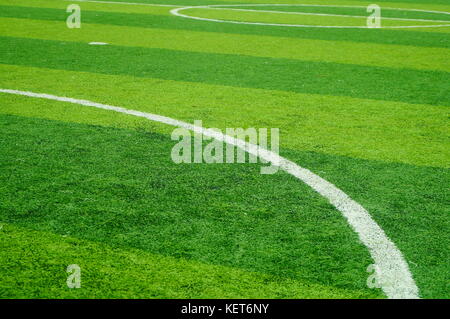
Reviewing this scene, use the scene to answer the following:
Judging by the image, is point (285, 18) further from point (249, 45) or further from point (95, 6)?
point (95, 6)

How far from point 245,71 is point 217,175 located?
385 centimetres

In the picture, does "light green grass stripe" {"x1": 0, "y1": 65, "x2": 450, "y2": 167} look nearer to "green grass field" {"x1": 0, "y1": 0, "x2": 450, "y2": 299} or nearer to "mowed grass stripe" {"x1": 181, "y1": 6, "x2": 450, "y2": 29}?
"green grass field" {"x1": 0, "y1": 0, "x2": 450, "y2": 299}

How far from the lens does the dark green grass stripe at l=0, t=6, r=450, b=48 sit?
1098cm

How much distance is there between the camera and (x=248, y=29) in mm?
11883

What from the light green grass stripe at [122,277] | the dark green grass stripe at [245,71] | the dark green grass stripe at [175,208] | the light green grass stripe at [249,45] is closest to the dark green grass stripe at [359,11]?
the light green grass stripe at [249,45]

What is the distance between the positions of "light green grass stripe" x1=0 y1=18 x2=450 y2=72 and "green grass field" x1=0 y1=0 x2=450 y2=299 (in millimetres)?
86

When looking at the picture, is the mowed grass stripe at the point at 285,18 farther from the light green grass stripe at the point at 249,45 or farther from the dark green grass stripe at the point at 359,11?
the light green grass stripe at the point at 249,45

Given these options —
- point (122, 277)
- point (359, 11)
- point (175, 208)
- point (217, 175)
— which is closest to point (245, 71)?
point (217, 175)

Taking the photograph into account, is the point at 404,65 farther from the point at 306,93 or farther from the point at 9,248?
the point at 9,248

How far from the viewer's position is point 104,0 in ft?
55.6

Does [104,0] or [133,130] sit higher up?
[104,0]

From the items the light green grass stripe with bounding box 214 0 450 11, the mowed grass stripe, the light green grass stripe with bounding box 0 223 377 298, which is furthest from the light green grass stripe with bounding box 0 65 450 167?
the light green grass stripe with bounding box 214 0 450 11
